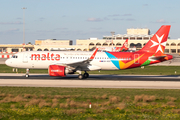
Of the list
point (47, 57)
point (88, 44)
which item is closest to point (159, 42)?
point (47, 57)

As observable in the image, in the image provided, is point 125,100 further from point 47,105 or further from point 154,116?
point 47,105

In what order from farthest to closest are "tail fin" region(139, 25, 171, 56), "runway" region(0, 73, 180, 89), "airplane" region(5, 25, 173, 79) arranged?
"tail fin" region(139, 25, 171, 56)
"airplane" region(5, 25, 173, 79)
"runway" region(0, 73, 180, 89)

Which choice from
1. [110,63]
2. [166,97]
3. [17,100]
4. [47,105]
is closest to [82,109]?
[47,105]

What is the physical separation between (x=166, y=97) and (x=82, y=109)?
902cm

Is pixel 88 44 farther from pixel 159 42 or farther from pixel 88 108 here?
pixel 88 108

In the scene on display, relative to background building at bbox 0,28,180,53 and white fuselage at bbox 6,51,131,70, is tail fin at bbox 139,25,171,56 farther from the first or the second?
background building at bbox 0,28,180,53

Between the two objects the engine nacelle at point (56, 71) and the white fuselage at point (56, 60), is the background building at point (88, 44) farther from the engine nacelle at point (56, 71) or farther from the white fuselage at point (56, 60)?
the engine nacelle at point (56, 71)

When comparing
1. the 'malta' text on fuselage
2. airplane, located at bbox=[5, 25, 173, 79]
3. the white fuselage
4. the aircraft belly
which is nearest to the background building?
the white fuselage

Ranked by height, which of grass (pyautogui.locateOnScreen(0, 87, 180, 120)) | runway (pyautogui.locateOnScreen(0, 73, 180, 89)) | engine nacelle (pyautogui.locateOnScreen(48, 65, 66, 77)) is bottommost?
grass (pyautogui.locateOnScreen(0, 87, 180, 120))

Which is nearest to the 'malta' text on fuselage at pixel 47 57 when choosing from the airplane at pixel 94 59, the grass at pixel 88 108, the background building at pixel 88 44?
the airplane at pixel 94 59

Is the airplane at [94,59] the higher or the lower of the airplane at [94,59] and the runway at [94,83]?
the higher

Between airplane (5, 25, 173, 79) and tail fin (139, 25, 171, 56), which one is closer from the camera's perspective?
airplane (5, 25, 173, 79)

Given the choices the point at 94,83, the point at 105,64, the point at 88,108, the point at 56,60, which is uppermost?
the point at 56,60

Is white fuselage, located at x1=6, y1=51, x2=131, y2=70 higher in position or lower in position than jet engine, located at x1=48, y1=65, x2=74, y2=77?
higher
